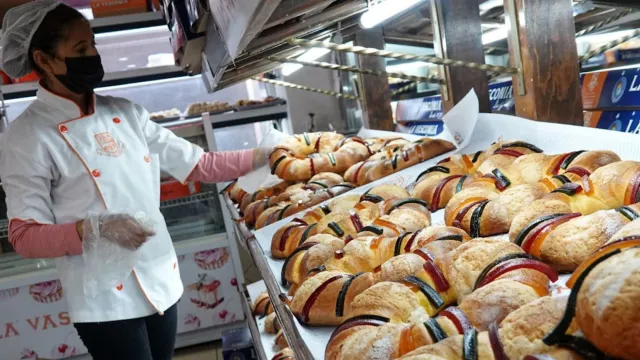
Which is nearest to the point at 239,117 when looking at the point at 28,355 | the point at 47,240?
the point at 28,355

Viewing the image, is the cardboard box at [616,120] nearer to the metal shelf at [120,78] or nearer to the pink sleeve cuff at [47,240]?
the pink sleeve cuff at [47,240]

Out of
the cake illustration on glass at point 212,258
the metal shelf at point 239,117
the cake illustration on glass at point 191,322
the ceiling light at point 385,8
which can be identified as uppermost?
the ceiling light at point 385,8

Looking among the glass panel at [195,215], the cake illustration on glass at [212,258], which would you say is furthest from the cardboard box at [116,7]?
the cake illustration on glass at [212,258]

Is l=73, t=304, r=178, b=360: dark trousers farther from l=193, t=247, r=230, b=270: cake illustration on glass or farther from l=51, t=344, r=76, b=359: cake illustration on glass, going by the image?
l=51, t=344, r=76, b=359: cake illustration on glass

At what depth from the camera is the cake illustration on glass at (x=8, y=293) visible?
13.3 ft

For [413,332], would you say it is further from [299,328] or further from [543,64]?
[543,64]

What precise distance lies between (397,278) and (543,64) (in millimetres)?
1115

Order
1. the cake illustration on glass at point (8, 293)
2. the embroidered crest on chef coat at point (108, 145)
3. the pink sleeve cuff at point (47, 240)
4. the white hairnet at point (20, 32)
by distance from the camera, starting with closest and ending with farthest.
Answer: the pink sleeve cuff at point (47, 240) < the white hairnet at point (20, 32) < the embroidered crest on chef coat at point (108, 145) < the cake illustration on glass at point (8, 293)

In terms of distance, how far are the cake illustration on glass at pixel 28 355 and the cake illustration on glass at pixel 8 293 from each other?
41cm

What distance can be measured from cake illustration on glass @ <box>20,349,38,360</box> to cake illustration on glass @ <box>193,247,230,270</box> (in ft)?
4.34

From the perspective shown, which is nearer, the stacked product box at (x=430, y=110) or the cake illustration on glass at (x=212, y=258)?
the stacked product box at (x=430, y=110)

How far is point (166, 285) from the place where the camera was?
7.61ft

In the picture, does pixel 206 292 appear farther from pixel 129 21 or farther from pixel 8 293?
pixel 129 21

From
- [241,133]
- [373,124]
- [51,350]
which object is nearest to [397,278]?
[373,124]
